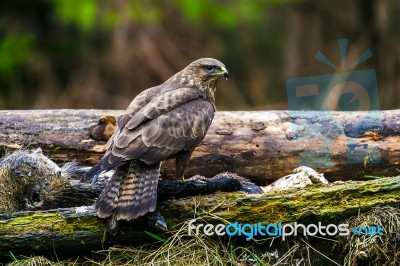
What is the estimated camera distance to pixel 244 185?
5.82 meters

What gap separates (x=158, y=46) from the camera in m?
13.2

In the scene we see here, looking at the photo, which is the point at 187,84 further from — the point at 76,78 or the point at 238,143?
the point at 76,78

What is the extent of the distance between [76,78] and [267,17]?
4.66 meters

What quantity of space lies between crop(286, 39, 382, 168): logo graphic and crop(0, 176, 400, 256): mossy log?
145 centimetres

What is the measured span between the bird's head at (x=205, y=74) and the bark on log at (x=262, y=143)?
1.71 feet

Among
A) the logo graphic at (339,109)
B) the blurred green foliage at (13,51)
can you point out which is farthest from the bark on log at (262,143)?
the blurred green foliage at (13,51)

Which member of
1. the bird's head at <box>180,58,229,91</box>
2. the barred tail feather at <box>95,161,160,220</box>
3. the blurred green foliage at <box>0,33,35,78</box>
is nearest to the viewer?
the barred tail feather at <box>95,161,160,220</box>

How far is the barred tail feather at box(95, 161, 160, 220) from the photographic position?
5.07 meters

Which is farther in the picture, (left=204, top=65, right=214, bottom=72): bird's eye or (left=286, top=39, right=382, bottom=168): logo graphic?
(left=286, top=39, right=382, bottom=168): logo graphic

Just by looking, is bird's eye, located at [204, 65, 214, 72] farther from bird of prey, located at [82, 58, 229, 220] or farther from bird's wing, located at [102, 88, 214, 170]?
bird's wing, located at [102, 88, 214, 170]

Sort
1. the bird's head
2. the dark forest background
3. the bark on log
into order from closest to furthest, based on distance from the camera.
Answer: the bird's head → the bark on log → the dark forest background

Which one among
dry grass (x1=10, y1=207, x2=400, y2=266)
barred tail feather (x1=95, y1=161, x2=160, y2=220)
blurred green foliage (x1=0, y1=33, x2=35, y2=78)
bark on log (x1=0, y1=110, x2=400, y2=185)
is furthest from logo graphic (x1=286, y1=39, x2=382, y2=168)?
blurred green foliage (x1=0, y1=33, x2=35, y2=78)

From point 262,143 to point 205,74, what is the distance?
76 cm

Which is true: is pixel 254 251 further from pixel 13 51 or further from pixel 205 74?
pixel 13 51
